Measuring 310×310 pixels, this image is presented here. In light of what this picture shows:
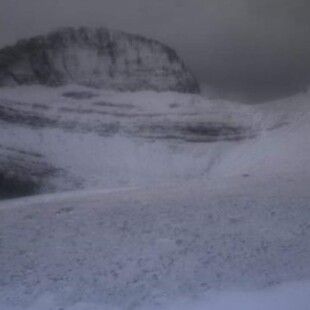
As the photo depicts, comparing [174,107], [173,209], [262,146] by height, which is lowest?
[173,209]

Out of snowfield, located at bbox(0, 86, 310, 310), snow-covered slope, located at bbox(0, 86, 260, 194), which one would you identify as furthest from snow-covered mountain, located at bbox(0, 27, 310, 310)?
snow-covered slope, located at bbox(0, 86, 260, 194)

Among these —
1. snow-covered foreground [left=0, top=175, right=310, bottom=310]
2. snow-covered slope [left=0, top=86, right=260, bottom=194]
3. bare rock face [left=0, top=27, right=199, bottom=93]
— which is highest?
bare rock face [left=0, top=27, right=199, bottom=93]

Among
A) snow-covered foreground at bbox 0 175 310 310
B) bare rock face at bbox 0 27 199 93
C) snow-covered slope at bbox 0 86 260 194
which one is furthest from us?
bare rock face at bbox 0 27 199 93

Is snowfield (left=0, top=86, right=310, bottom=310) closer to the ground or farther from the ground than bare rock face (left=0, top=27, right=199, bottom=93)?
closer to the ground

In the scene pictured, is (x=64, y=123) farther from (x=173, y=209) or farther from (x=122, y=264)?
(x=122, y=264)

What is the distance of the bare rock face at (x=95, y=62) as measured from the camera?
1538 centimetres

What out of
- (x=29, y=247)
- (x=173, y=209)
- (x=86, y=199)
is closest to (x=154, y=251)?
(x=29, y=247)

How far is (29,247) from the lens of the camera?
5145mm

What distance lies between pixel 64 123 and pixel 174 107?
2140 millimetres

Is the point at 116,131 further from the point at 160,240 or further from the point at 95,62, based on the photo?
the point at 160,240

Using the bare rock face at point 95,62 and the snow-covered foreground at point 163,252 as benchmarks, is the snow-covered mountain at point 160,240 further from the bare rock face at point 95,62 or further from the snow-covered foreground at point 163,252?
the bare rock face at point 95,62

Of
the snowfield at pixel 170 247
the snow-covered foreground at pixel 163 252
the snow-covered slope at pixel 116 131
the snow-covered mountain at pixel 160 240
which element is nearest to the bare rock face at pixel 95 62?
the snow-covered slope at pixel 116 131

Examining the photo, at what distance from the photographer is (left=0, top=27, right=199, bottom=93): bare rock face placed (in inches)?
605

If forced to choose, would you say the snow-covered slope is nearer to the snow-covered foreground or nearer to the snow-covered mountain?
the snow-covered mountain
